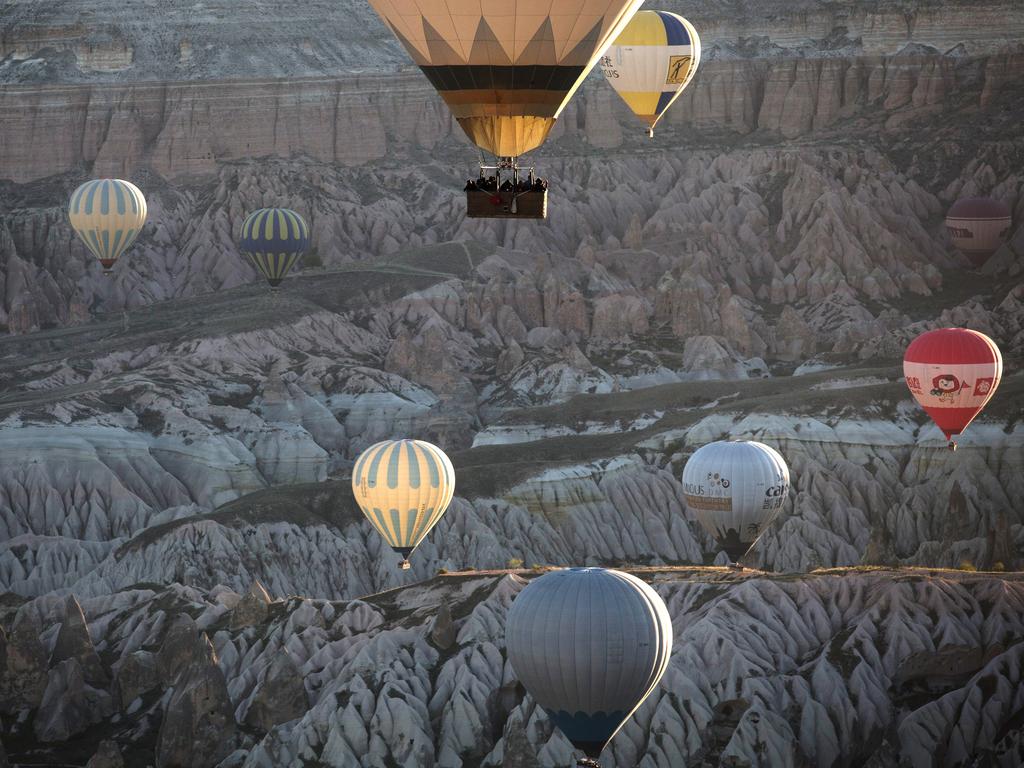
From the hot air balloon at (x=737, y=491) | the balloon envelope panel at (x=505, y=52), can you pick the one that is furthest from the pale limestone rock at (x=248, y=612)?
the balloon envelope panel at (x=505, y=52)

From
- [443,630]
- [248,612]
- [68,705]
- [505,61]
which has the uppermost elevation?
[505,61]

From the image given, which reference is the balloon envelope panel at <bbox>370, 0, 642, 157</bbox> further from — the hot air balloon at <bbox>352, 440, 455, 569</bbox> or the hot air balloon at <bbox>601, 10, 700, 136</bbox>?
the hot air balloon at <bbox>601, 10, 700, 136</bbox>

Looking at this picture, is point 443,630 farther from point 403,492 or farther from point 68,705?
point 403,492

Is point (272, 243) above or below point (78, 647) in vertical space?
above

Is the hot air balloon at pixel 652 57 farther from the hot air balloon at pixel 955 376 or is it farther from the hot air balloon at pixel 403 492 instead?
the hot air balloon at pixel 403 492

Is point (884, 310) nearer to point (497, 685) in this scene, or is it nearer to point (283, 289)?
point (283, 289)

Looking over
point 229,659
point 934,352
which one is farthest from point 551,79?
point 934,352

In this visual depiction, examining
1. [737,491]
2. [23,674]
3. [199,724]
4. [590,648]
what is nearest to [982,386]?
[737,491]
